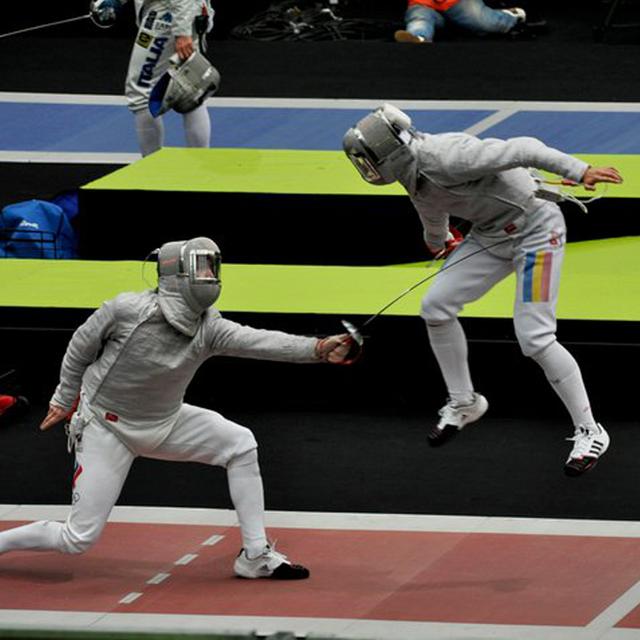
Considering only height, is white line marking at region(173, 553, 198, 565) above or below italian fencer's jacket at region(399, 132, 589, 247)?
below

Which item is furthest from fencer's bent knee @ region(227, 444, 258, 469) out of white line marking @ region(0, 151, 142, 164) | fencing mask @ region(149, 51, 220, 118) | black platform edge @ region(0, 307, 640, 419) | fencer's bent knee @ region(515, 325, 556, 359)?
white line marking @ region(0, 151, 142, 164)

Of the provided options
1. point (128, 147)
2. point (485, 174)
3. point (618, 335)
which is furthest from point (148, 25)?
point (485, 174)

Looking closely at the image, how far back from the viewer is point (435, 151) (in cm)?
779

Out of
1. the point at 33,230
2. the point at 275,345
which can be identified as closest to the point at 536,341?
the point at 275,345

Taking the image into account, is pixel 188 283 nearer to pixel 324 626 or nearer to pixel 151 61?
pixel 324 626

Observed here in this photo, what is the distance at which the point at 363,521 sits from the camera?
8516 millimetres

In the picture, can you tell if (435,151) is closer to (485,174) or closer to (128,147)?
(485,174)

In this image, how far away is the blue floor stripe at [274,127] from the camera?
545 inches

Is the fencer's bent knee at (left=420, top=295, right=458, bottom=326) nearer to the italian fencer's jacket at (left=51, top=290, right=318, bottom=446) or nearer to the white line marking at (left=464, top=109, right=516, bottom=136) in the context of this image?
the italian fencer's jacket at (left=51, top=290, right=318, bottom=446)

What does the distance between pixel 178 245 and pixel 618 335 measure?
9.01 feet

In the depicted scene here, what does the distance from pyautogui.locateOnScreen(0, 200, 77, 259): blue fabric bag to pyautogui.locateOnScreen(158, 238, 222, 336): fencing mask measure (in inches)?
148

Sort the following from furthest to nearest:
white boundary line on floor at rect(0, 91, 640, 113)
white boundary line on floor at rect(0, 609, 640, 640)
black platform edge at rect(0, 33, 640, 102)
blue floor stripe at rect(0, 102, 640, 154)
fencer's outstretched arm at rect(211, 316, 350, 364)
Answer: black platform edge at rect(0, 33, 640, 102), white boundary line on floor at rect(0, 91, 640, 113), blue floor stripe at rect(0, 102, 640, 154), fencer's outstretched arm at rect(211, 316, 350, 364), white boundary line on floor at rect(0, 609, 640, 640)

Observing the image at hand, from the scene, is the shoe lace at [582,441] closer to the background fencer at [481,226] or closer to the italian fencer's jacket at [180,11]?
the background fencer at [481,226]

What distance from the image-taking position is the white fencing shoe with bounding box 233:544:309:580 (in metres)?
7.85
